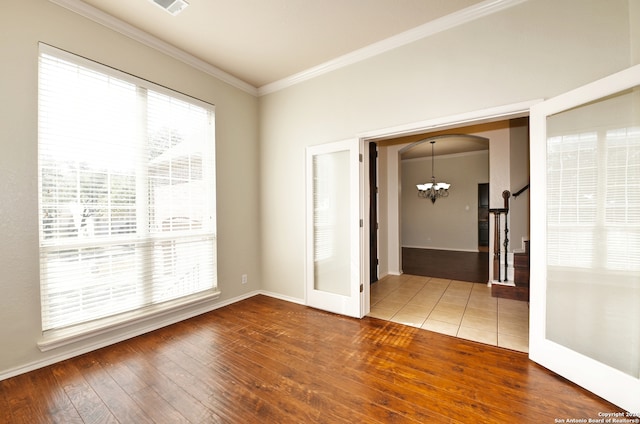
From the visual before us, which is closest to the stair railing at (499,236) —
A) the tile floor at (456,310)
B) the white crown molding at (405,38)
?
the tile floor at (456,310)

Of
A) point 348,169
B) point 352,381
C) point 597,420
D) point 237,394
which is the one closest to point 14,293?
point 237,394

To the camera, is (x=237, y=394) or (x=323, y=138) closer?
(x=237, y=394)

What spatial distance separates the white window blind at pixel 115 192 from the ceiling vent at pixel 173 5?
2.67 ft

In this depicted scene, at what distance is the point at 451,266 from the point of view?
245 inches

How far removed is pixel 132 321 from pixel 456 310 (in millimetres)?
3772

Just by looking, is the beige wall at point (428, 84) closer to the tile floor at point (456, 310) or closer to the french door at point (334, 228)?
the french door at point (334, 228)

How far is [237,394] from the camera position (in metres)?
1.89

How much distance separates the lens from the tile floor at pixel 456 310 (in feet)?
9.05

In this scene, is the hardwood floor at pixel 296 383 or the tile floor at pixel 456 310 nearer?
the hardwood floor at pixel 296 383

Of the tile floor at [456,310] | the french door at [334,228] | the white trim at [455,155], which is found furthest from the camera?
the white trim at [455,155]

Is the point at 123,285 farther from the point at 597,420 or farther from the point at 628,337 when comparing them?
the point at 628,337

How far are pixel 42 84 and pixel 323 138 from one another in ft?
9.05

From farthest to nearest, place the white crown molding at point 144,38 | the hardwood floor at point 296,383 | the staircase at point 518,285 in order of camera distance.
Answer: the staircase at point 518,285 < the white crown molding at point 144,38 < the hardwood floor at point 296,383

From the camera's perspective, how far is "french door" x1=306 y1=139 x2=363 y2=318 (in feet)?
10.6
